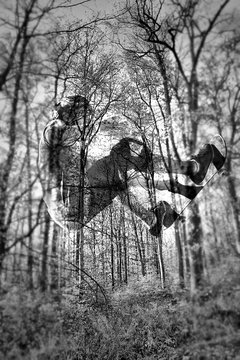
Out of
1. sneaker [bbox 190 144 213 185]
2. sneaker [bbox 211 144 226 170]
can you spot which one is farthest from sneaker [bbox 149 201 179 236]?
sneaker [bbox 211 144 226 170]

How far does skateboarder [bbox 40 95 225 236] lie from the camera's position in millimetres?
5508

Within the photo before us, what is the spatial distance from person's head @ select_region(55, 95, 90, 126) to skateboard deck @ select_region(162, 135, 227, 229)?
253cm

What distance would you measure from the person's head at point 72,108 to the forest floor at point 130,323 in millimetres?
3453

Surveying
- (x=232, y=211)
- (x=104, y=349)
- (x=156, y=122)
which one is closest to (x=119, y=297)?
(x=104, y=349)

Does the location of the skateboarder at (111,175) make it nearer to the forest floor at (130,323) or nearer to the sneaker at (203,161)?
the sneaker at (203,161)

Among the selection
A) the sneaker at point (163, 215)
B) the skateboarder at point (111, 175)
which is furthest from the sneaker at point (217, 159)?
the sneaker at point (163, 215)

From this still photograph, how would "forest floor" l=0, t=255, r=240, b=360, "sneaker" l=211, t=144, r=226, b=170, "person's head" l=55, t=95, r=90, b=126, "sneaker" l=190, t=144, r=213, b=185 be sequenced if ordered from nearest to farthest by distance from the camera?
"forest floor" l=0, t=255, r=240, b=360, "sneaker" l=211, t=144, r=226, b=170, "sneaker" l=190, t=144, r=213, b=185, "person's head" l=55, t=95, r=90, b=126

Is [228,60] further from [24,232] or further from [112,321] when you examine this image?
[112,321]

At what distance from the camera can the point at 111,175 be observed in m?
6.10

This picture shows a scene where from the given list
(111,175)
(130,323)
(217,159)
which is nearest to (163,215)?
(111,175)

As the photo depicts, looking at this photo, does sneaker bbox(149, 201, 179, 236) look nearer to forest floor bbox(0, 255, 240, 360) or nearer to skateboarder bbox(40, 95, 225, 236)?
skateboarder bbox(40, 95, 225, 236)

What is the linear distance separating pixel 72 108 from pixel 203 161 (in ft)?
9.87

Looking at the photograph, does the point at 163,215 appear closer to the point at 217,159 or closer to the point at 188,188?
the point at 188,188

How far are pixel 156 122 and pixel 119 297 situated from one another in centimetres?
422
